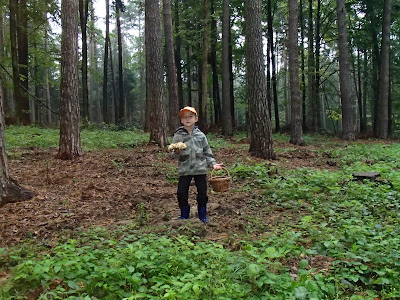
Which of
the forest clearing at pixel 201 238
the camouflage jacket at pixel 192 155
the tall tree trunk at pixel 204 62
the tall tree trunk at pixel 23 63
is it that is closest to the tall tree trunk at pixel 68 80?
the forest clearing at pixel 201 238

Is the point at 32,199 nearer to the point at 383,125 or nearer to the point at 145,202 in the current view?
the point at 145,202

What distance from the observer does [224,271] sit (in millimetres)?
3043

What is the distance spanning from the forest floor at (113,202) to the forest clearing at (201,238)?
0.02m

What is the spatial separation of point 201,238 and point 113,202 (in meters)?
2.25

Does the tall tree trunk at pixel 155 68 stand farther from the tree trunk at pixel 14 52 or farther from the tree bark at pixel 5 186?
the tree trunk at pixel 14 52

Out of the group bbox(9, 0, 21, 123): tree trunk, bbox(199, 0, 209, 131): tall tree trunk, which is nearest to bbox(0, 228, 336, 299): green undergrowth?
bbox(9, 0, 21, 123): tree trunk

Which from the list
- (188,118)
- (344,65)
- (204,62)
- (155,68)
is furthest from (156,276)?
(204,62)

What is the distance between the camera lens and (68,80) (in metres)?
8.99

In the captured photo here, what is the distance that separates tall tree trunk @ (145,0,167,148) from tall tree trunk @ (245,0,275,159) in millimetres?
3503

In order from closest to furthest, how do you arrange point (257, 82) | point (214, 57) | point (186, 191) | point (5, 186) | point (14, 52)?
point (186, 191) → point (5, 186) → point (257, 82) → point (14, 52) → point (214, 57)

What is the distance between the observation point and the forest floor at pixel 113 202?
443 cm

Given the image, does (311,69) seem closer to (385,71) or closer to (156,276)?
(385,71)

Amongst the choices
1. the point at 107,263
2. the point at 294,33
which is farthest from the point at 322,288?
the point at 294,33

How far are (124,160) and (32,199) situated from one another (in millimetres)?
4384
